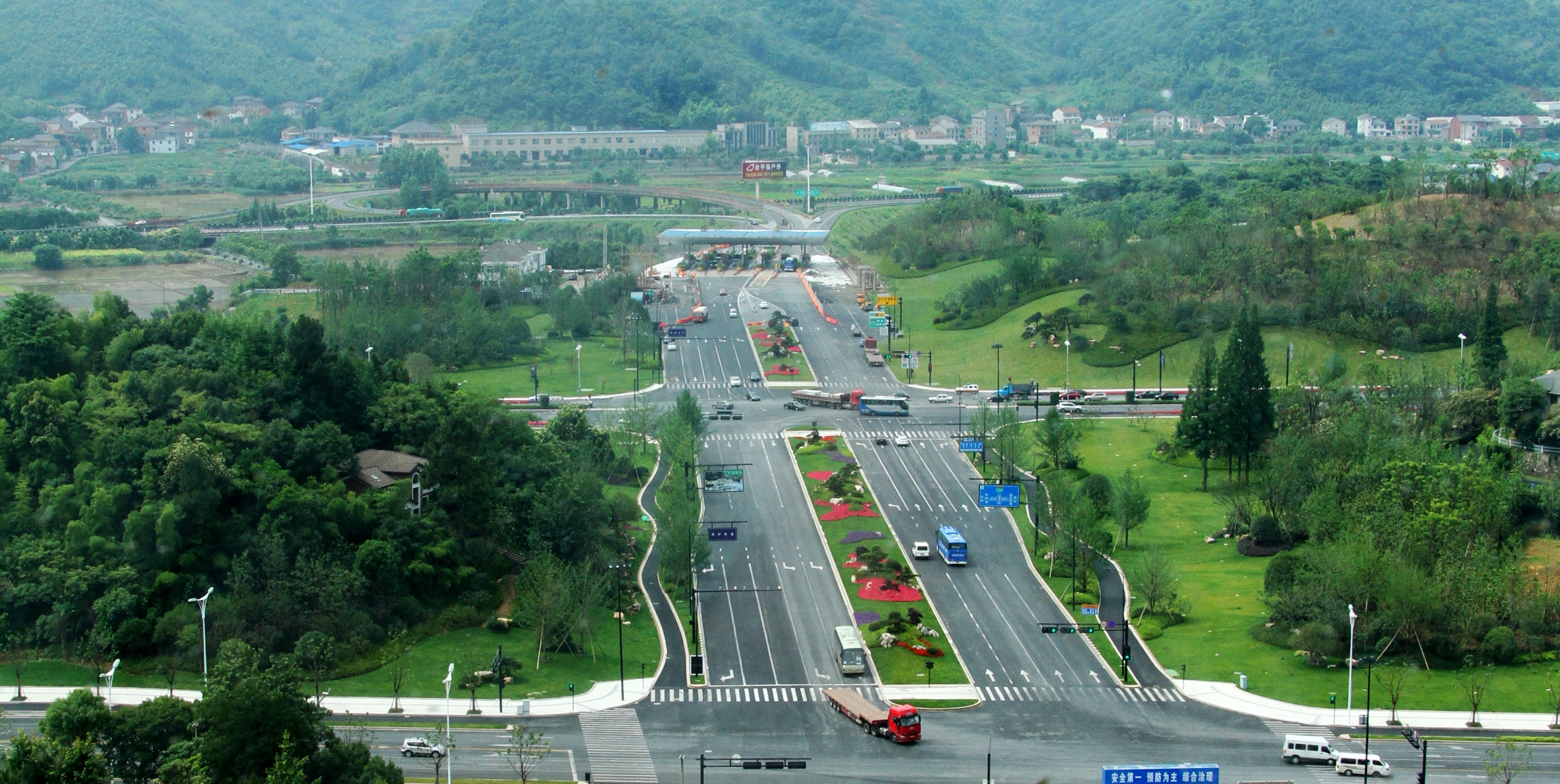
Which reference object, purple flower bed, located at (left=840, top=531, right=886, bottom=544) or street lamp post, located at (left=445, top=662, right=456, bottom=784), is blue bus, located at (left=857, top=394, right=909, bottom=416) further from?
street lamp post, located at (left=445, top=662, right=456, bottom=784)

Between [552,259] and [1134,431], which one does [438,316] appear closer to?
[552,259]

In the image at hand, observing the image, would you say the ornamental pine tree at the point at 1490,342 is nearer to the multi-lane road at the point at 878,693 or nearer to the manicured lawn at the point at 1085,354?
the manicured lawn at the point at 1085,354

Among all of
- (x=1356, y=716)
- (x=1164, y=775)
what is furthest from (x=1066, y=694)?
(x=1164, y=775)

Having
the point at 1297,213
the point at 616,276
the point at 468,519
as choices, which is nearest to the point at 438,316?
the point at 616,276

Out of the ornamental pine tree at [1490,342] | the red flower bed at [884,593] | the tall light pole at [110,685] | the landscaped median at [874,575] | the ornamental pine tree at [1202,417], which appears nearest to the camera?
the tall light pole at [110,685]

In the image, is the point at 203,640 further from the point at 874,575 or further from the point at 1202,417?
the point at 1202,417

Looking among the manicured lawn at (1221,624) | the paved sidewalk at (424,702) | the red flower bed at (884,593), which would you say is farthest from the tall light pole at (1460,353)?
the paved sidewalk at (424,702)
